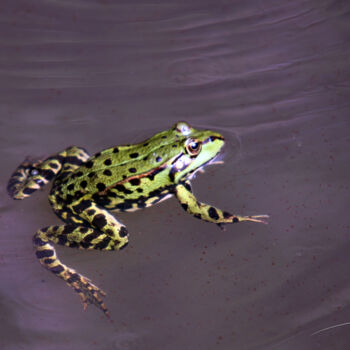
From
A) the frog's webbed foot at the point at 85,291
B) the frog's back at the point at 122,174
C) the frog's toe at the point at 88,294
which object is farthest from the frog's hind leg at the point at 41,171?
the frog's toe at the point at 88,294

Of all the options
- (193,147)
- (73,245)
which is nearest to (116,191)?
(73,245)

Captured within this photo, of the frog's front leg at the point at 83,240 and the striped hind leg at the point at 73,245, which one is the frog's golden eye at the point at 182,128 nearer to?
the frog's front leg at the point at 83,240

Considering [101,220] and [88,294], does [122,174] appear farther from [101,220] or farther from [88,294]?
[88,294]

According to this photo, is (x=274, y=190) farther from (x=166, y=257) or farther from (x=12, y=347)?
(x=12, y=347)

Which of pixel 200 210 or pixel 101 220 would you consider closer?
pixel 101 220

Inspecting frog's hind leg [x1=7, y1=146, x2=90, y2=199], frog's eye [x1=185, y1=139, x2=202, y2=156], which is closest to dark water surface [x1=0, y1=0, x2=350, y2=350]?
frog's hind leg [x1=7, y1=146, x2=90, y2=199]
